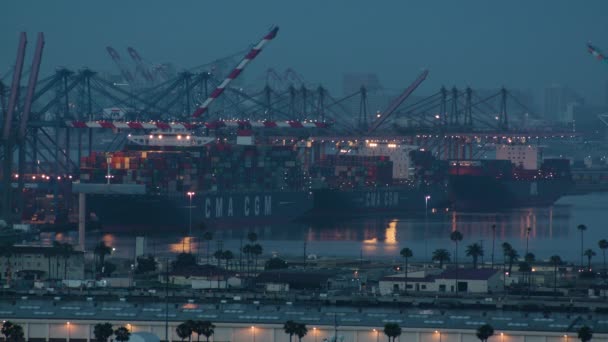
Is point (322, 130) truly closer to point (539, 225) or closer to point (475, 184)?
point (475, 184)

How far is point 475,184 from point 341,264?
34.6m

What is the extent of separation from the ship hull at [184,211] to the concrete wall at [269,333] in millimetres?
27486

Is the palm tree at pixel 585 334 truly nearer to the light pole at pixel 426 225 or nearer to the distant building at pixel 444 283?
the distant building at pixel 444 283

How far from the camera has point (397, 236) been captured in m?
48.2

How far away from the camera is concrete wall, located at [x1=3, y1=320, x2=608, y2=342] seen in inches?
744

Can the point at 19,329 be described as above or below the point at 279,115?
below

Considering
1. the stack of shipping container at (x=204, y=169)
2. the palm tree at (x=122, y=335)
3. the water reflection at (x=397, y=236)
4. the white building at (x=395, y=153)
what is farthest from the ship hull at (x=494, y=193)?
the palm tree at (x=122, y=335)

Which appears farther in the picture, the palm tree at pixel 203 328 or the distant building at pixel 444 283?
the distant building at pixel 444 283

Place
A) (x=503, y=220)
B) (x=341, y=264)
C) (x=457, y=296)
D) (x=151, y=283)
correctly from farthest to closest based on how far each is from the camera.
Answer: (x=503, y=220) → (x=341, y=264) → (x=151, y=283) → (x=457, y=296)

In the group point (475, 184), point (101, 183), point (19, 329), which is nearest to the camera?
point (19, 329)

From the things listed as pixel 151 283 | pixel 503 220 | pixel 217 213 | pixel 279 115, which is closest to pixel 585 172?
pixel 279 115

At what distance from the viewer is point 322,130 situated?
2837 inches

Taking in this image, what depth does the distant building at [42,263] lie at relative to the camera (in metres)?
28.9

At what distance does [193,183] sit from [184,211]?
2.00 metres
